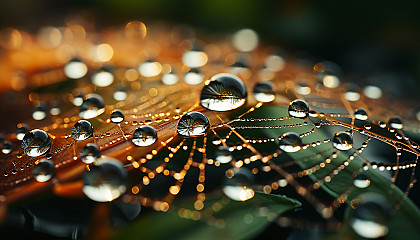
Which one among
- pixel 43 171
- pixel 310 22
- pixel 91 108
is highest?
pixel 310 22

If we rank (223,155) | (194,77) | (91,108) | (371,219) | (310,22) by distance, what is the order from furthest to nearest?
(310,22)
(194,77)
(91,108)
(223,155)
(371,219)

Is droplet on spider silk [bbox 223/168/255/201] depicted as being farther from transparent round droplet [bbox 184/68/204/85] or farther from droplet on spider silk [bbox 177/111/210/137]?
transparent round droplet [bbox 184/68/204/85]

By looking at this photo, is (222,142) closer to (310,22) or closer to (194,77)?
(194,77)

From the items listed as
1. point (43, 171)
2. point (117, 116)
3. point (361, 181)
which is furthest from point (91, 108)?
point (361, 181)

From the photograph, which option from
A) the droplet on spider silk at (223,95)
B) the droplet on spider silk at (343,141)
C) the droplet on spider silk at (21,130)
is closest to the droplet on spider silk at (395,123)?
the droplet on spider silk at (343,141)

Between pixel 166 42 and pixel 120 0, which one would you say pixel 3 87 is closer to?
pixel 166 42

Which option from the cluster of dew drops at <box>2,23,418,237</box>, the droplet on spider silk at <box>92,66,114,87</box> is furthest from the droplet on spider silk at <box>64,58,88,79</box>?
the cluster of dew drops at <box>2,23,418,237</box>
